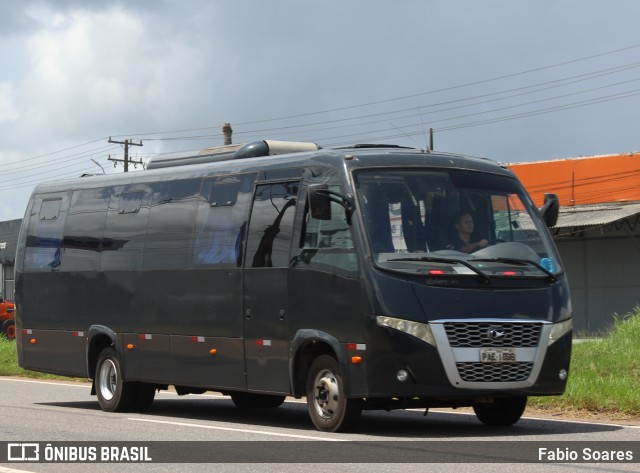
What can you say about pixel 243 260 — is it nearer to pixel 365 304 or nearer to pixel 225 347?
pixel 225 347

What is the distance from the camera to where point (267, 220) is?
15.0 metres

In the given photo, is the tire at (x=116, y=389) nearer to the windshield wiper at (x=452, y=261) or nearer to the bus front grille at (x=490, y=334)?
the windshield wiper at (x=452, y=261)

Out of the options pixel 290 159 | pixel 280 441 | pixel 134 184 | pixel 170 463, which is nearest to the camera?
pixel 170 463

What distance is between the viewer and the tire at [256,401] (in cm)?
1792

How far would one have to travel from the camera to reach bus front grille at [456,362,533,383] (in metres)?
13.1

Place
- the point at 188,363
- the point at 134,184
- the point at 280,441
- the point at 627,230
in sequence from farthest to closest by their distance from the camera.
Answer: the point at 627,230
the point at 134,184
the point at 188,363
the point at 280,441

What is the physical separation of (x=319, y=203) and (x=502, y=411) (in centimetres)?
307

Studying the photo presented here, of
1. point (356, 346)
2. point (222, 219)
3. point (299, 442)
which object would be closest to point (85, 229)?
point (222, 219)

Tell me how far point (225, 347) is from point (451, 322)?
11.4 feet

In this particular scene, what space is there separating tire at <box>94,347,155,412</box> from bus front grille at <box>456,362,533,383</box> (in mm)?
6160

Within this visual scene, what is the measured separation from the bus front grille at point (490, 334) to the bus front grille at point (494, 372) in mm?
189

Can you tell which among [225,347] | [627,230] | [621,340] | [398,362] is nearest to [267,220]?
[225,347]

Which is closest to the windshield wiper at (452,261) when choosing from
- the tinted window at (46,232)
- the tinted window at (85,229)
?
the tinted window at (85,229)

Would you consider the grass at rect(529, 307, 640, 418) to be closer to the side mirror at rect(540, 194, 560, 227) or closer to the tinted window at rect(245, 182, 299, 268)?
the side mirror at rect(540, 194, 560, 227)
